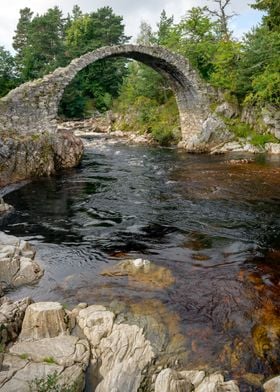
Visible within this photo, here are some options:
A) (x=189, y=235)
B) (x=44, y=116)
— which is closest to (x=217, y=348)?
(x=189, y=235)

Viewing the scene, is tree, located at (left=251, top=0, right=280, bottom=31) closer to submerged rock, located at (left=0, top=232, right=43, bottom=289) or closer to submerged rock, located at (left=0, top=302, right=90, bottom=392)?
submerged rock, located at (left=0, top=232, right=43, bottom=289)

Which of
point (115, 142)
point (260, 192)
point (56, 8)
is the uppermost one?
point (56, 8)

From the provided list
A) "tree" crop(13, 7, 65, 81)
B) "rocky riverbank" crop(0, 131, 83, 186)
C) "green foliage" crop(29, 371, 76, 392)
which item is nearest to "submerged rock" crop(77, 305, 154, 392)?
"green foliage" crop(29, 371, 76, 392)

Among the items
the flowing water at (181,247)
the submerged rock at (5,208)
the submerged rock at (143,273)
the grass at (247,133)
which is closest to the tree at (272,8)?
the grass at (247,133)

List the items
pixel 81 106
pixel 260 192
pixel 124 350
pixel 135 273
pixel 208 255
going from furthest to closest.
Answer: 1. pixel 81 106
2. pixel 260 192
3. pixel 208 255
4. pixel 135 273
5. pixel 124 350

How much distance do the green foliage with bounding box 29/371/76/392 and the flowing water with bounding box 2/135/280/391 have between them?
1.55 meters

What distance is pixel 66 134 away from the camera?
17.2m

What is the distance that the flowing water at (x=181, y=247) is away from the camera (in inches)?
193

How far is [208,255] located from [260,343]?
2.66m

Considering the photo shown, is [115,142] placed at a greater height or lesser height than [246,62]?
lesser

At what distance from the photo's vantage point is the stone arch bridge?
620 inches

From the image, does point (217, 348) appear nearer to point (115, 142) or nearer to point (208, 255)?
point (208, 255)

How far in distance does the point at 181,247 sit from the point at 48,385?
4.58 m

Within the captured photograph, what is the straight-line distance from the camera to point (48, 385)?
3529mm
